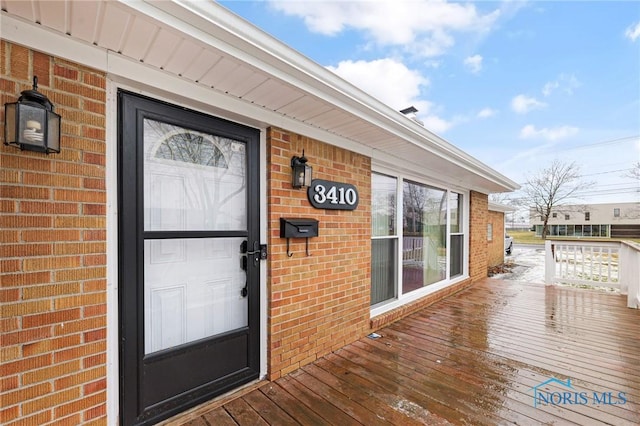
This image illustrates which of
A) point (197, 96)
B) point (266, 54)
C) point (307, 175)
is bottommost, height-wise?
point (307, 175)

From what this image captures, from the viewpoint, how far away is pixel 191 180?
202 cm

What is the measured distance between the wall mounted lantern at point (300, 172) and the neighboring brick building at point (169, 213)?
6 cm

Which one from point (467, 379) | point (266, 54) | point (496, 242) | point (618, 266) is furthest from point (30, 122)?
point (496, 242)

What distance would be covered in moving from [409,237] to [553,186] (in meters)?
27.7

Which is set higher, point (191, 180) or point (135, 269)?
point (191, 180)

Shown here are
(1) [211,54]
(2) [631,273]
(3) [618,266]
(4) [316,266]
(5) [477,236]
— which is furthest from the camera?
(5) [477,236]

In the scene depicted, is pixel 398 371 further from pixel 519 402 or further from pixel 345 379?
pixel 519 402

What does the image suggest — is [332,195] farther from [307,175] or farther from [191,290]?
[191,290]

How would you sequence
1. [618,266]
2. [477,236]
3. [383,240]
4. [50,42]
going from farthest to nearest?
[477,236] → [618,266] → [383,240] → [50,42]

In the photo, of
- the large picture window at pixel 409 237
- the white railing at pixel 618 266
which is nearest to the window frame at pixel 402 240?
the large picture window at pixel 409 237

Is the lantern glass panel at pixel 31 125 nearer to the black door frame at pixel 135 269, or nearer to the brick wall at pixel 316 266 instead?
the black door frame at pixel 135 269

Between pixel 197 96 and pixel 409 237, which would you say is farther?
pixel 409 237

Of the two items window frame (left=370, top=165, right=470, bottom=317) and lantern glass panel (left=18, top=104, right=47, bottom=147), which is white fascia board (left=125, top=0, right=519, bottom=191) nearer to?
lantern glass panel (left=18, top=104, right=47, bottom=147)

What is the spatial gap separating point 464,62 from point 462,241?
519 centimetres
